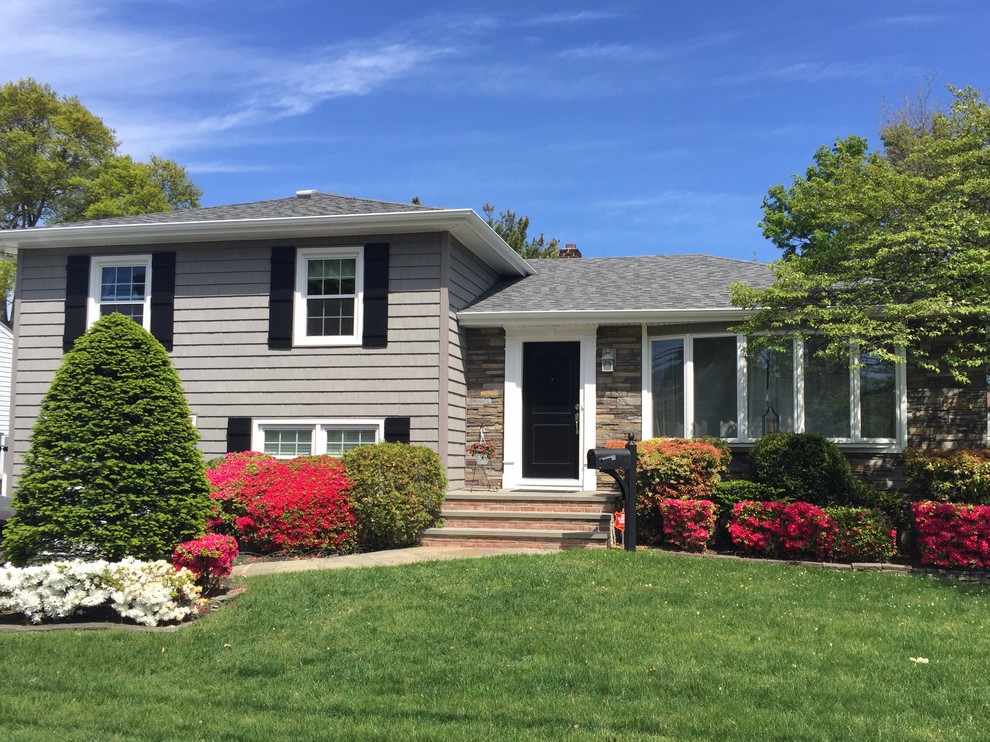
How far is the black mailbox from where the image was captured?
905 centimetres

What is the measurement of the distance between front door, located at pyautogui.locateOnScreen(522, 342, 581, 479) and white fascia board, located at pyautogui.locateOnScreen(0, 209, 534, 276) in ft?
6.24

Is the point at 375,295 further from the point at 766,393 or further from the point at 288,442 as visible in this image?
the point at 766,393

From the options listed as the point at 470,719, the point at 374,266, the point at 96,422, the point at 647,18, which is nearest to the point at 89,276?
the point at 374,266

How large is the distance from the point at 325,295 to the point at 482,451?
10.2 feet

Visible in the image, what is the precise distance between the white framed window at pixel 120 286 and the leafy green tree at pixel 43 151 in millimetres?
17530

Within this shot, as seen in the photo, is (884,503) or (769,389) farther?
(769,389)

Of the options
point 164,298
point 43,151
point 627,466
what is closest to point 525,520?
point 627,466

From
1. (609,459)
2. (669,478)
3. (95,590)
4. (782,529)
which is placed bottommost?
(95,590)

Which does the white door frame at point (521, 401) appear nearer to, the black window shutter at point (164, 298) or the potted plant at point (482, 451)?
the potted plant at point (482, 451)

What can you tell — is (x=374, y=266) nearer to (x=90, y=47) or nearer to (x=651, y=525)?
(x=651, y=525)

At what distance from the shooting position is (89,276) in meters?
12.7

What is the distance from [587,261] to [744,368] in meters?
4.64

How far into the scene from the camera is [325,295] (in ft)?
39.7

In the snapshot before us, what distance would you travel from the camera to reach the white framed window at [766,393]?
11125mm
